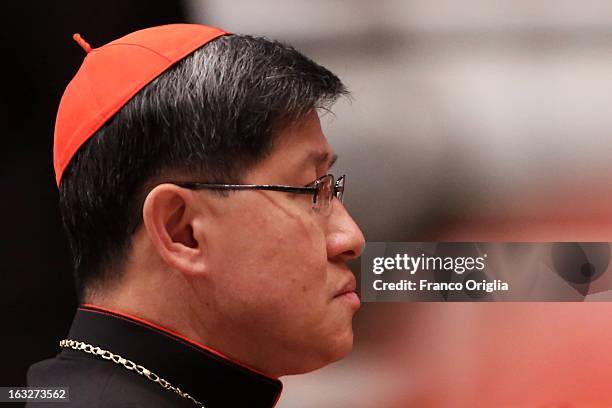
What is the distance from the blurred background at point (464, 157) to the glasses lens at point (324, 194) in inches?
23.6

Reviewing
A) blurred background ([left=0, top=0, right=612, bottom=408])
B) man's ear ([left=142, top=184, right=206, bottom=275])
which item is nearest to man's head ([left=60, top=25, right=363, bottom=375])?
man's ear ([left=142, top=184, right=206, bottom=275])

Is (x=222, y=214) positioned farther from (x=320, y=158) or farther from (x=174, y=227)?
(x=320, y=158)

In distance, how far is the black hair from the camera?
1.09 m

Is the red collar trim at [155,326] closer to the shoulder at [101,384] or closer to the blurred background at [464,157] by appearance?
the shoulder at [101,384]

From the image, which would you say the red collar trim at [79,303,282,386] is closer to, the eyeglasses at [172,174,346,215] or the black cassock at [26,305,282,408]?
the black cassock at [26,305,282,408]

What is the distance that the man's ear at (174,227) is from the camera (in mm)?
1068

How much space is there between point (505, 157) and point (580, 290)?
0.33m

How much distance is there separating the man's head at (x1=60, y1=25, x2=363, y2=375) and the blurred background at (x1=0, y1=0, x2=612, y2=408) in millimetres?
618

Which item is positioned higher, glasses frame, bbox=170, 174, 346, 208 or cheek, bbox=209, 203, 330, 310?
glasses frame, bbox=170, 174, 346, 208

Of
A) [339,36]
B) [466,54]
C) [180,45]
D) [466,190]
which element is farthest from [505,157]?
[180,45]

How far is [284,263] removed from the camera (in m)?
1.11

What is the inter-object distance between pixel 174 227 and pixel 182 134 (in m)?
0.13

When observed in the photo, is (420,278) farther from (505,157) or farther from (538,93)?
Result: (538,93)

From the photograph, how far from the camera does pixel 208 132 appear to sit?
42.9 inches
